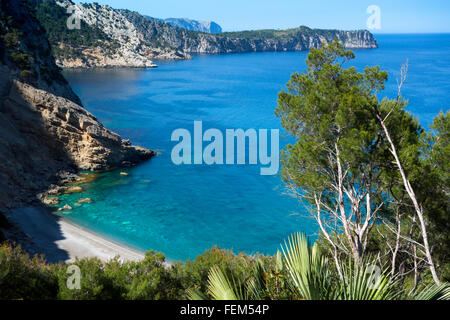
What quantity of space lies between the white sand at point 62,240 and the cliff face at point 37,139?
7.47 ft

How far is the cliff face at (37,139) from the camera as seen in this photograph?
1138 inches

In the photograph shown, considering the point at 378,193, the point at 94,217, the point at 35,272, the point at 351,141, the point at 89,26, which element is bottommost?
the point at 94,217

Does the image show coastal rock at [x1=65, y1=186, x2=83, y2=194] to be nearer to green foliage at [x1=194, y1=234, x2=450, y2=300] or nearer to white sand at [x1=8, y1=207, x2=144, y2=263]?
white sand at [x1=8, y1=207, x2=144, y2=263]

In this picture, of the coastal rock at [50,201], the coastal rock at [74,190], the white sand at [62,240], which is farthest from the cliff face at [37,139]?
the white sand at [62,240]

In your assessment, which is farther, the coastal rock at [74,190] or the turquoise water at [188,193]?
the coastal rock at [74,190]

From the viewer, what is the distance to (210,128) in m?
53.7

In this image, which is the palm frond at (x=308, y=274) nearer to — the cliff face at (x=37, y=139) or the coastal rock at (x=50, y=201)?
the cliff face at (x=37, y=139)

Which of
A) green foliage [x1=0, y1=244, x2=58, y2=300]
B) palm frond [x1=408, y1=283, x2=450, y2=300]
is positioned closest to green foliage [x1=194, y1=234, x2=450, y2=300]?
palm frond [x1=408, y1=283, x2=450, y2=300]

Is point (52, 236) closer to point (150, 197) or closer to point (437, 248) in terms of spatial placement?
point (150, 197)

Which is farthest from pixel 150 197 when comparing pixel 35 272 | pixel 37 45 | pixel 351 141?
pixel 37 45

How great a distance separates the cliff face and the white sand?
228 cm

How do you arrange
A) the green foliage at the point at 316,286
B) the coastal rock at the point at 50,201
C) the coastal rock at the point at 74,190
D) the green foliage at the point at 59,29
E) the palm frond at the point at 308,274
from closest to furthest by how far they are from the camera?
the green foliage at the point at 316,286, the palm frond at the point at 308,274, the coastal rock at the point at 50,201, the coastal rock at the point at 74,190, the green foliage at the point at 59,29
